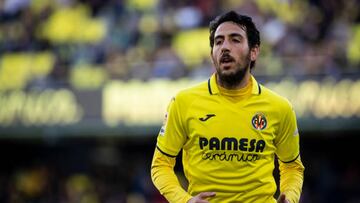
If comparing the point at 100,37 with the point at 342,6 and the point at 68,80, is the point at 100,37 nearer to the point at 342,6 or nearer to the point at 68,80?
the point at 68,80

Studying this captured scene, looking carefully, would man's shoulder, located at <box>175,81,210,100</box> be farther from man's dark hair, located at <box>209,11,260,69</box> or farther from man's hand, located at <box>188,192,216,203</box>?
man's hand, located at <box>188,192,216,203</box>

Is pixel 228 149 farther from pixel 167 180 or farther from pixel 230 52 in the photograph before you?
pixel 230 52

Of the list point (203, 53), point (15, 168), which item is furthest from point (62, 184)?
point (203, 53)

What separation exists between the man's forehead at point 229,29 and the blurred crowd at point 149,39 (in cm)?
952

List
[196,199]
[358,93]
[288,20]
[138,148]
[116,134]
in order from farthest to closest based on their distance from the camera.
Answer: [138,148], [116,134], [288,20], [358,93], [196,199]

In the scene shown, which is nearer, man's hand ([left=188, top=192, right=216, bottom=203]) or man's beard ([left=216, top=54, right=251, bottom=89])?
man's hand ([left=188, top=192, right=216, bottom=203])

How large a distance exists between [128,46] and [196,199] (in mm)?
12386

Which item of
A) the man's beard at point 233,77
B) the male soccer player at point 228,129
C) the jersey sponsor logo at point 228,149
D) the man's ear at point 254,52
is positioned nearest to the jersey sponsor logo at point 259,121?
the male soccer player at point 228,129

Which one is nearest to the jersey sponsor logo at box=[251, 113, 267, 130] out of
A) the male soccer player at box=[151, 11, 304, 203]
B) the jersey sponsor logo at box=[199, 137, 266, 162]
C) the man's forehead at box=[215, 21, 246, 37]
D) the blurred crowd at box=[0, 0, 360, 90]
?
the male soccer player at box=[151, 11, 304, 203]

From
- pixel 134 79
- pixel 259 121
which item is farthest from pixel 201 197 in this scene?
pixel 134 79

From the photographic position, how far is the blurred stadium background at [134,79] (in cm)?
1577

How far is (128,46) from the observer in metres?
17.8

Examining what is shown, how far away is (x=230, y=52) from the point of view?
228 inches

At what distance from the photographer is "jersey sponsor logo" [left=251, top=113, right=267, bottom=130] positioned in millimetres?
5953
